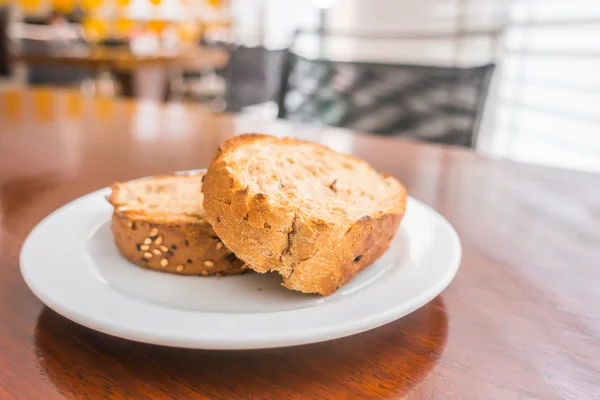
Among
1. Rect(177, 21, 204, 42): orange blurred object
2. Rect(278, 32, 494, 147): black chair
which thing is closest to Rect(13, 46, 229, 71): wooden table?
Rect(278, 32, 494, 147): black chair

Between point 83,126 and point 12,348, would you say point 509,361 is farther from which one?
point 83,126

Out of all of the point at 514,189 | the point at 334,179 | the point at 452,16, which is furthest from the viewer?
the point at 452,16

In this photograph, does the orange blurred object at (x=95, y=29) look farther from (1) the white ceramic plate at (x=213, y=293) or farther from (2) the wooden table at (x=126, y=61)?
(1) the white ceramic plate at (x=213, y=293)

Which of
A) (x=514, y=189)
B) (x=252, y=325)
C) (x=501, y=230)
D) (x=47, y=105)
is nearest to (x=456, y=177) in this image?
(x=514, y=189)

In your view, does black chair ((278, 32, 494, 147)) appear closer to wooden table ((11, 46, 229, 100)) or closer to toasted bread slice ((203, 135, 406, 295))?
toasted bread slice ((203, 135, 406, 295))

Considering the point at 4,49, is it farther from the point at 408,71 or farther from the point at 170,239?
the point at 170,239

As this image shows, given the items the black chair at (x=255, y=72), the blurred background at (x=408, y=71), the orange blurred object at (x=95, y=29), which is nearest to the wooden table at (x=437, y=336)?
the blurred background at (x=408, y=71)
